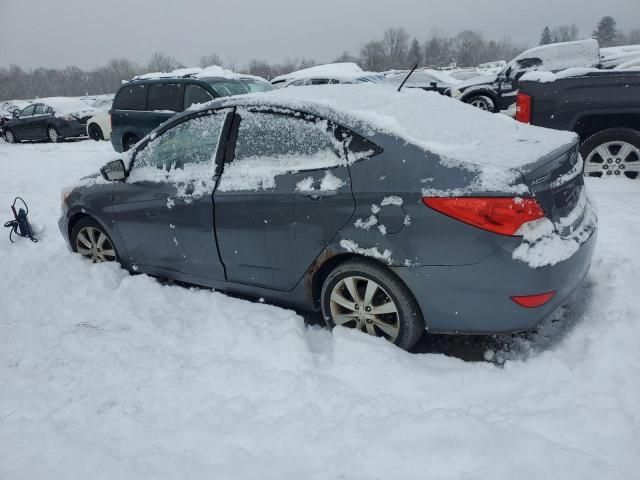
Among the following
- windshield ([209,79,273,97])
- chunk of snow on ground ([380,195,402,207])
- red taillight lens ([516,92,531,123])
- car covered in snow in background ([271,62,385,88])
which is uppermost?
car covered in snow in background ([271,62,385,88])

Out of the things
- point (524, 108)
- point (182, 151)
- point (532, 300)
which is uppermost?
point (182, 151)

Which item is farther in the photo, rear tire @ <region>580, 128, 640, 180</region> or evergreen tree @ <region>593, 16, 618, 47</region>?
evergreen tree @ <region>593, 16, 618, 47</region>

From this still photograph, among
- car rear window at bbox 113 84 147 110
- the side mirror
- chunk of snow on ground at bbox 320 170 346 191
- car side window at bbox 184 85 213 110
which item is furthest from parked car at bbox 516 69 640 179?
car rear window at bbox 113 84 147 110

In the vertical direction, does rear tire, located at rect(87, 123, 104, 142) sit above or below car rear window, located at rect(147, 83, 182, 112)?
below

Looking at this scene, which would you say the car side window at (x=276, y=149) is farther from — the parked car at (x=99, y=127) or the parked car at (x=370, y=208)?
the parked car at (x=99, y=127)

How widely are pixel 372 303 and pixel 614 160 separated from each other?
13.8ft

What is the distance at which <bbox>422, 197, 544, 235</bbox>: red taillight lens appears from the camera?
2406 mm

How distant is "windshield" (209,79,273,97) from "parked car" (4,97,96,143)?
28.1ft

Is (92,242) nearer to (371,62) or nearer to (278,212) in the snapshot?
(278,212)

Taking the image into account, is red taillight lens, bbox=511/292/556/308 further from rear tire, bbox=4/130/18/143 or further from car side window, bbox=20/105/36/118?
rear tire, bbox=4/130/18/143

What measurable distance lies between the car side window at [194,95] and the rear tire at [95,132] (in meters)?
7.06

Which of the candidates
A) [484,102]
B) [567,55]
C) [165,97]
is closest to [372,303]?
[165,97]

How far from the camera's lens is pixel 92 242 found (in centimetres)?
440

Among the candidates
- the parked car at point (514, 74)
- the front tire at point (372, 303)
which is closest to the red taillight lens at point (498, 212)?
the front tire at point (372, 303)
